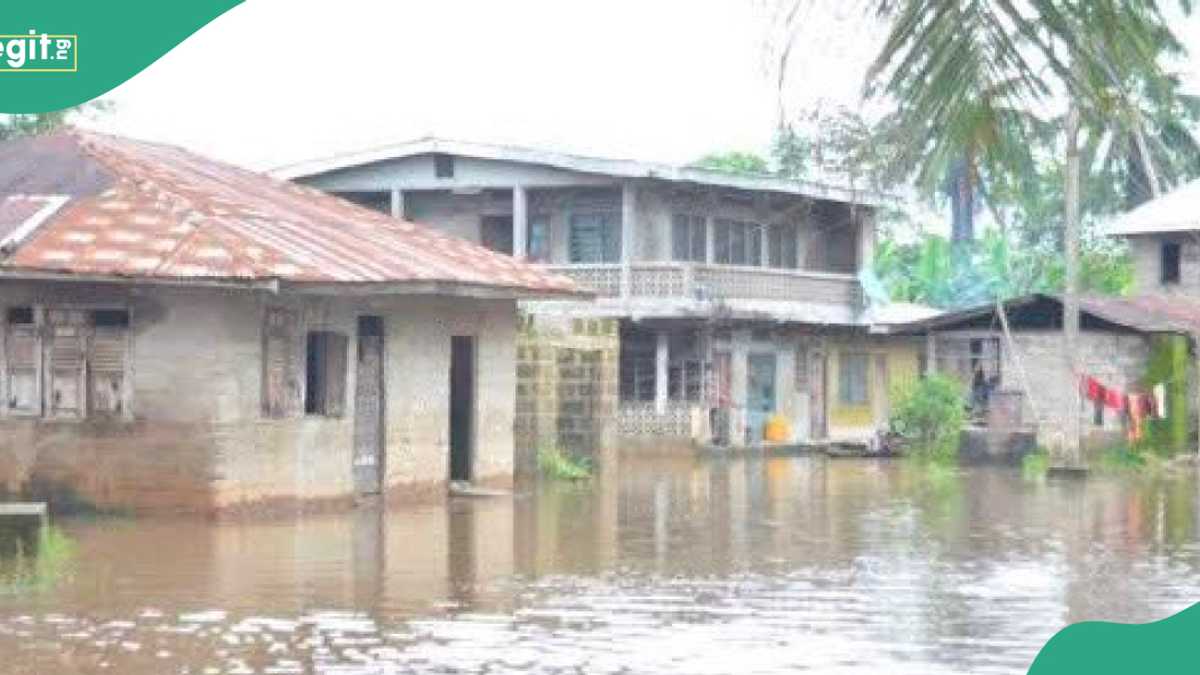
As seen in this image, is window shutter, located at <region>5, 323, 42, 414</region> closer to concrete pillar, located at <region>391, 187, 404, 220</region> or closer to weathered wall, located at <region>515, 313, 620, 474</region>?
weathered wall, located at <region>515, 313, 620, 474</region>

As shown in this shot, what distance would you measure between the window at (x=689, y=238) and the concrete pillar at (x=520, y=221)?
8.20 feet

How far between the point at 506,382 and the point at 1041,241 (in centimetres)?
3345

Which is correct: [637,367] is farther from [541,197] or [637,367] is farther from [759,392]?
[541,197]

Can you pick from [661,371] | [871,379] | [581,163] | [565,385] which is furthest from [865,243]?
[565,385]

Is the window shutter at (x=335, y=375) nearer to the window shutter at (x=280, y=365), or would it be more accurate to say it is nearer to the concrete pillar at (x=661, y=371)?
the window shutter at (x=280, y=365)

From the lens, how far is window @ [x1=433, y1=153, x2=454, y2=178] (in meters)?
35.5

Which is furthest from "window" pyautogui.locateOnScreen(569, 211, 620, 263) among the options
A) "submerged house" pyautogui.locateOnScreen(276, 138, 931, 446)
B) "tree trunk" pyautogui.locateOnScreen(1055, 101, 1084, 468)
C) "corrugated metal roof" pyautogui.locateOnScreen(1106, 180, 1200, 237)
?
"corrugated metal roof" pyautogui.locateOnScreen(1106, 180, 1200, 237)

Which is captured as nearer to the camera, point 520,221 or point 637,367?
point 520,221

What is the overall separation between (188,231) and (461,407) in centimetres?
531

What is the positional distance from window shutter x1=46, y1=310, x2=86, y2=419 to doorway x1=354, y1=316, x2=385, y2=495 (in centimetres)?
301

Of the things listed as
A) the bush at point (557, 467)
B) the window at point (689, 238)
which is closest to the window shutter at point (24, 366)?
the bush at point (557, 467)

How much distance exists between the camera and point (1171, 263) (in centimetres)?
3984

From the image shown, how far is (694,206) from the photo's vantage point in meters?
36.6

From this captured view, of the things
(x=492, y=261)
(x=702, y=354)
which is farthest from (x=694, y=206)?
(x=492, y=261)
